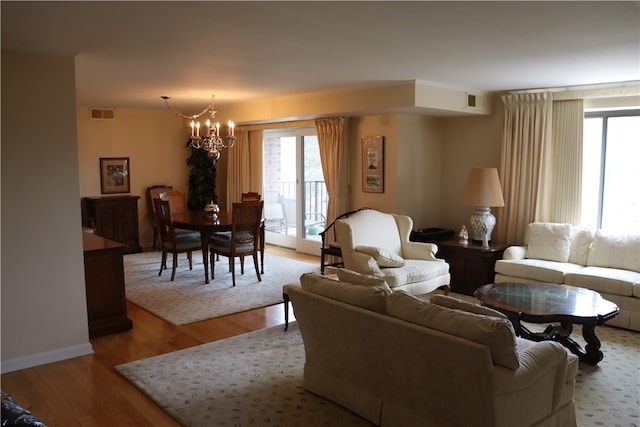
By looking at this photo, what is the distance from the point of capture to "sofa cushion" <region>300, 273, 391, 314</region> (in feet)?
9.46

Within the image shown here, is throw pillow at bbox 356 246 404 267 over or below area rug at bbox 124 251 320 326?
over

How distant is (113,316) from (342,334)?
259 cm

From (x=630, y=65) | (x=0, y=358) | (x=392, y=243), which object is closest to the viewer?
(x=0, y=358)

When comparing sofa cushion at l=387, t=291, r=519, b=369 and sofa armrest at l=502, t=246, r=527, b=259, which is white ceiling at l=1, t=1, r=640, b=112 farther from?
sofa armrest at l=502, t=246, r=527, b=259

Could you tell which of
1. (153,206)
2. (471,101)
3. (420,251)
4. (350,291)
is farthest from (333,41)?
(153,206)

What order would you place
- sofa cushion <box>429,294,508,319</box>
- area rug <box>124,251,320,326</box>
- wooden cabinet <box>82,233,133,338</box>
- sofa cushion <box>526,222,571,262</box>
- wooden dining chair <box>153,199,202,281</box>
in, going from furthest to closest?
wooden dining chair <box>153,199,202,281</box> → sofa cushion <box>526,222,571,262</box> → area rug <box>124,251,320,326</box> → wooden cabinet <box>82,233,133,338</box> → sofa cushion <box>429,294,508,319</box>

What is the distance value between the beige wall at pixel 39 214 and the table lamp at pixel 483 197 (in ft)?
13.6

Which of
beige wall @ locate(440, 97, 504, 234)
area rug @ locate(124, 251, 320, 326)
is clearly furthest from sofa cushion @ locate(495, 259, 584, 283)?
area rug @ locate(124, 251, 320, 326)

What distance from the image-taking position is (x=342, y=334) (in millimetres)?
3018

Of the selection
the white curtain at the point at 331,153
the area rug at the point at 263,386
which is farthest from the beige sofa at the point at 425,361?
the white curtain at the point at 331,153

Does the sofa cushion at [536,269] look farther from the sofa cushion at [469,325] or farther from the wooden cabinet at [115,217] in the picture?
the wooden cabinet at [115,217]

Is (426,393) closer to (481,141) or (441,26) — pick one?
(441,26)

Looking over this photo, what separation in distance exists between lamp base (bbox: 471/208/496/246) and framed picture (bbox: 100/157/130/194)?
570cm

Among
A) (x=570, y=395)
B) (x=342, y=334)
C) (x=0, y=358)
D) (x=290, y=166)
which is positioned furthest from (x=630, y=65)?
(x=0, y=358)
